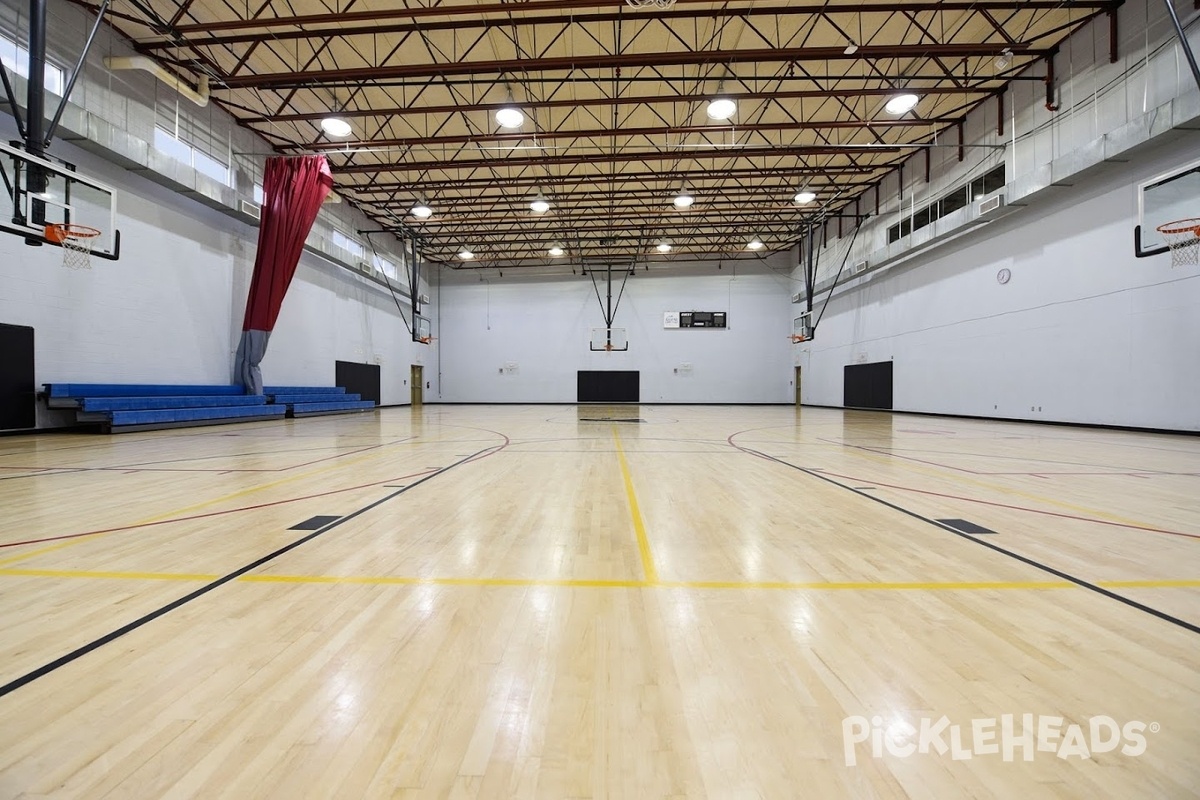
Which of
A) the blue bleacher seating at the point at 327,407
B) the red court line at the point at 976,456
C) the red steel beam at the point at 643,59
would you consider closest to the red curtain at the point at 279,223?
the blue bleacher seating at the point at 327,407

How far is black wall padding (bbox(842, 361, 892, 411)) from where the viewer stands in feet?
62.3

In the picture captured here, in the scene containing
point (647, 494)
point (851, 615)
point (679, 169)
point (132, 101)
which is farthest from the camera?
point (679, 169)

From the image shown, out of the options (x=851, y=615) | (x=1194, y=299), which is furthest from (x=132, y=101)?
(x=1194, y=299)

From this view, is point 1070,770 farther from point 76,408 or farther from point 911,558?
point 76,408

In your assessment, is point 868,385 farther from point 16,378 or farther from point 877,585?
point 16,378

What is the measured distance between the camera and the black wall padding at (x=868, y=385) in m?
19.0

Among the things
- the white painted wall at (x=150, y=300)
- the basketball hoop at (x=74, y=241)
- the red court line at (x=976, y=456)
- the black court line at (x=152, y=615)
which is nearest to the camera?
the black court line at (x=152, y=615)

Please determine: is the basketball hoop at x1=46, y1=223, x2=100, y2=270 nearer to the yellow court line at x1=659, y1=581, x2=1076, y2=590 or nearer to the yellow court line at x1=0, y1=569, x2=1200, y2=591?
the yellow court line at x1=0, y1=569, x2=1200, y2=591

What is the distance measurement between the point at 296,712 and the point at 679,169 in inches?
705

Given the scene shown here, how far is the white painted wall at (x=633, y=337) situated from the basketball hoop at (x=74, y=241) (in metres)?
17.8

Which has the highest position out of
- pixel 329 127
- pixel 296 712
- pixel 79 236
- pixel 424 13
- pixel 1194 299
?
pixel 424 13

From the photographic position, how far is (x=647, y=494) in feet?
16.4

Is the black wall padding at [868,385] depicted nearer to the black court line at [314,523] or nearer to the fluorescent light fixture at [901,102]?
the fluorescent light fixture at [901,102]

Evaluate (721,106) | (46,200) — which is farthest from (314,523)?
(721,106)
